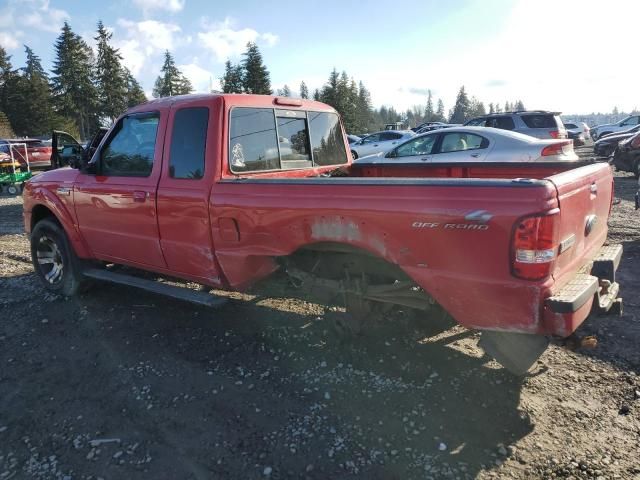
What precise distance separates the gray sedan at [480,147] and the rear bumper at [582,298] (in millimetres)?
5011

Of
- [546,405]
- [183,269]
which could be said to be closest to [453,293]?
[546,405]

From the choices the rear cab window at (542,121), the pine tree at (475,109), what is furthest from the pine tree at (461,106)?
the rear cab window at (542,121)

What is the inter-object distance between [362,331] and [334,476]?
1.34 meters

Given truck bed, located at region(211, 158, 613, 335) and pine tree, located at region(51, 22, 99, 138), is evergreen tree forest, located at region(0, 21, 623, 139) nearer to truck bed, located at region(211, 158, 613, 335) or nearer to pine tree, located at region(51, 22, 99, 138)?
pine tree, located at region(51, 22, 99, 138)

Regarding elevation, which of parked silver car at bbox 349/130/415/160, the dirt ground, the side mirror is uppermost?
the side mirror

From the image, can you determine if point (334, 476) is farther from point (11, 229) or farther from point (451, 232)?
point (11, 229)

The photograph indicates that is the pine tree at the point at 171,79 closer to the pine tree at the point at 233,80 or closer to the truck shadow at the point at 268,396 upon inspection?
the pine tree at the point at 233,80

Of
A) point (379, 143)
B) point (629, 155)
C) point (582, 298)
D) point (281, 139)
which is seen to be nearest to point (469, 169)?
point (281, 139)

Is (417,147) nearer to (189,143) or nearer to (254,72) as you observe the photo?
(189,143)

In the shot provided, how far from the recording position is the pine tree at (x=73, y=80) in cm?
5391

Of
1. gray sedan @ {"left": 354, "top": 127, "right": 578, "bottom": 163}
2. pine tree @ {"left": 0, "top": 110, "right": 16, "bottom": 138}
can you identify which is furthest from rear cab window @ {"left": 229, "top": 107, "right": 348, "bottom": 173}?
pine tree @ {"left": 0, "top": 110, "right": 16, "bottom": 138}

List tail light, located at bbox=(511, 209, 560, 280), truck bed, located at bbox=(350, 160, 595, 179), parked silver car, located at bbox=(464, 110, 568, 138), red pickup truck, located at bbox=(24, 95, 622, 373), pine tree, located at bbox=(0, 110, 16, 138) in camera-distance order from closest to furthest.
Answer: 1. tail light, located at bbox=(511, 209, 560, 280)
2. red pickup truck, located at bbox=(24, 95, 622, 373)
3. truck bed, located at bbox=(350, 160, 595, 179)
4. parked silver car, located at bbox=(464, 110, 568, 138)
5. pine tree, located at bbox=(0, 110, 16, 138)

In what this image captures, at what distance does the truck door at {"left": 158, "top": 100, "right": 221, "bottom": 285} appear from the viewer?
3.91m

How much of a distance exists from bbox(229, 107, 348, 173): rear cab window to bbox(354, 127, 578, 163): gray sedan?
2.83m
